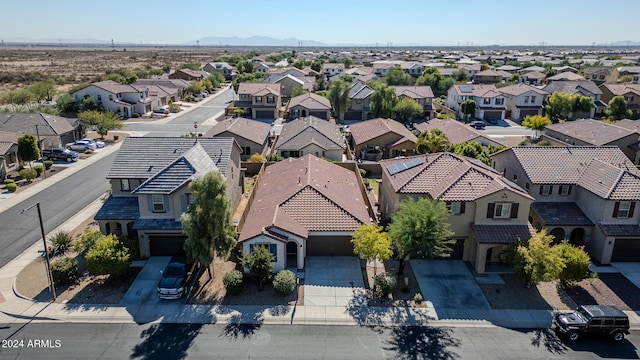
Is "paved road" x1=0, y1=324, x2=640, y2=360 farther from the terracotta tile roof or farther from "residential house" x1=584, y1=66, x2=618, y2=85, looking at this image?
"residential house" x1=584, y1=66, x2=618, y2=85

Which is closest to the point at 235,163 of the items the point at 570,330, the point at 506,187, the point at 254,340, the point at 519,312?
the point at 254,340

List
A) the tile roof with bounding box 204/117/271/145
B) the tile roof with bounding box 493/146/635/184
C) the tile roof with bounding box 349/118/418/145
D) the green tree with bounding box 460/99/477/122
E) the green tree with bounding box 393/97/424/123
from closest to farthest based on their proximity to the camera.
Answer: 1. the tile roof with bounding box 493/146/635/184
2. the tile roof with bounding box 204/117/271/145
3. the tile roof with bounding box 349/118/418/145
4. the green tree with bounding box 393/97/424/123
5. the green tree with bounding box 460/99/477/122

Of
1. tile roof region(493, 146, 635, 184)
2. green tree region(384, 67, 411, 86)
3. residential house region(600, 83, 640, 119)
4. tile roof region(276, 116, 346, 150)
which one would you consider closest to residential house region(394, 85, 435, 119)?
green tree region(384, 67, 411, 86)

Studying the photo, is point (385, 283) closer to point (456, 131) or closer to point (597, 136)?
point (456, 131)

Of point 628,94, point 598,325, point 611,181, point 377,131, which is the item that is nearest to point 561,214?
point 611,181

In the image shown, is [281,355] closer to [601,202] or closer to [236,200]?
[236,200]

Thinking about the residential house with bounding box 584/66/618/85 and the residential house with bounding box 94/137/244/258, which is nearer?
the residential house with bounding box 94/137/244/258
